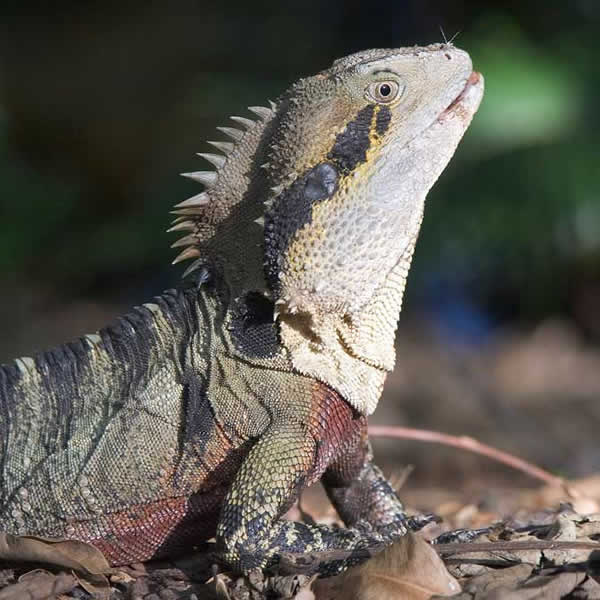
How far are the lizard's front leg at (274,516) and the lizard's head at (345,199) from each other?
0.40m

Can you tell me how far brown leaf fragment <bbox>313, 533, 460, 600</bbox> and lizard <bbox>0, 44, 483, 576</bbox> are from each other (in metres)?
0.34

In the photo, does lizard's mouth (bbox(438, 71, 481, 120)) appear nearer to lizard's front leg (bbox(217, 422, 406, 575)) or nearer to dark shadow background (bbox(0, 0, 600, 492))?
lizard's front leg (bbox(217, 422, 406, 575))

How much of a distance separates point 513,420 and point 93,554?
7.89 m

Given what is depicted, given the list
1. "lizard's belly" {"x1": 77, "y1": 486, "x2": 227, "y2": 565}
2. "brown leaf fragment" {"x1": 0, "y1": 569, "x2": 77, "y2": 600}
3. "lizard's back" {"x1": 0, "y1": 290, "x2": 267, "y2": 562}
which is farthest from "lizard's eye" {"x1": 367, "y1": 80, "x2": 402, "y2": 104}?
"brown leaf fragment" {"x1": 0, "y1": 569, "x2": 77, "y2": 600}

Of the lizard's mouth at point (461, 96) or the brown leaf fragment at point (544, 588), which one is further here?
the lizard's mouth at point (461, 96)

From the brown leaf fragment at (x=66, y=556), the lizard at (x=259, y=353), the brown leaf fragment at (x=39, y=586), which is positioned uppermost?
the lizard at (x=259, y=353)

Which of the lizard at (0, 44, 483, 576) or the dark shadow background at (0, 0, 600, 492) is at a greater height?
the dark shadow background at (0, 0, 600, 492)

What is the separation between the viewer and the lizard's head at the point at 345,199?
455 cm

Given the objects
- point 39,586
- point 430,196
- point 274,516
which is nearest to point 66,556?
point 39,586

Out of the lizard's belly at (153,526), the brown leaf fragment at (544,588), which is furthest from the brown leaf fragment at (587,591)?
the lizard's belly at (153,526)

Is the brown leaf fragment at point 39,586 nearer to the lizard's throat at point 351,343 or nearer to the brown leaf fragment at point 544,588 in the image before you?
the lizard's throat at point 351,343

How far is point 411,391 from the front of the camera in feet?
41.4

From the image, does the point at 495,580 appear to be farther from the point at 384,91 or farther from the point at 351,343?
the point at 384,91

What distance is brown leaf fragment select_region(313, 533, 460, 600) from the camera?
393cm
